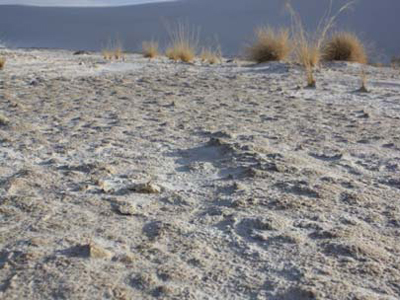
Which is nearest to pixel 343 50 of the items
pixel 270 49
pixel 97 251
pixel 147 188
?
pixel 270 49

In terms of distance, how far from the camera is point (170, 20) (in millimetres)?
28500

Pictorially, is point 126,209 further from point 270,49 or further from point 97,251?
point 270,49

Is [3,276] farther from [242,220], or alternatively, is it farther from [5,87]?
[5,87]

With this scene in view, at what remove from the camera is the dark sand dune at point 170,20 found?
21641 millimetres

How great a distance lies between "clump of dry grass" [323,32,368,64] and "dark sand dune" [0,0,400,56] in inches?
366

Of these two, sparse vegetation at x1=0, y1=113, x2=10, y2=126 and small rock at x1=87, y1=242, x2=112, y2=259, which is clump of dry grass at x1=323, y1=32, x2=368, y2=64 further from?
small rock at x1=87, y1=242, x2=112, y2=259

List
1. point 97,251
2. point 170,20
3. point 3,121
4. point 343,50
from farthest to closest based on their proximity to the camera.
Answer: point 170,20 < point 343,50 < point 3,121 < point 97,251

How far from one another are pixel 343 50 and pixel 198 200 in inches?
235

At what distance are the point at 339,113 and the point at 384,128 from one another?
0.55m

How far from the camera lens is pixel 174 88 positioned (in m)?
5.36

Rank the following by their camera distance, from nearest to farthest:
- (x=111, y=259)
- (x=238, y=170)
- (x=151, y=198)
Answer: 1. (x=111, y=259)
2. (x=151, y=198)
3. (x=238, y=170)

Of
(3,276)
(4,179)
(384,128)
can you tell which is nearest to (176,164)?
(4,179)

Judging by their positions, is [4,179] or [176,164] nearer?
[4,179]

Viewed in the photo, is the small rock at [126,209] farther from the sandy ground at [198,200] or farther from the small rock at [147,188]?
the small rock at [147,188]
